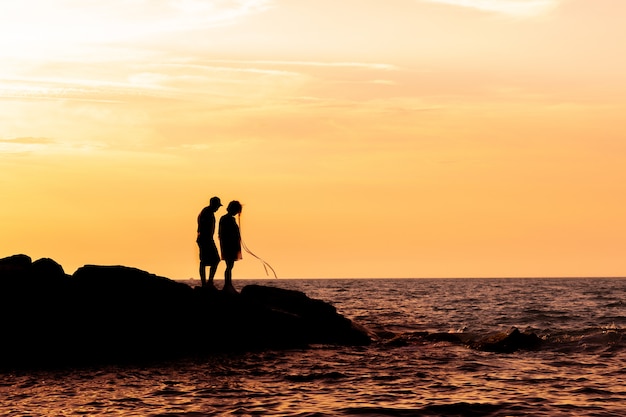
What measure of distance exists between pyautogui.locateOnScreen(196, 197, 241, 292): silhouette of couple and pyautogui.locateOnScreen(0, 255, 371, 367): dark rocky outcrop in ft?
2.69

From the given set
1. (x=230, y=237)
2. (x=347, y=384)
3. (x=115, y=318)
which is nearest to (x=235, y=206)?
(x=230, y=237)

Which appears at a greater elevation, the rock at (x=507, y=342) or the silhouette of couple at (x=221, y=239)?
the silhouette of couple at (x=221, y=239)

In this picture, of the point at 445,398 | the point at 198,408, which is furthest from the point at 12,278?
the point at 445,398

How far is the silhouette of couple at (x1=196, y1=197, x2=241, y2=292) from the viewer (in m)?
20.8

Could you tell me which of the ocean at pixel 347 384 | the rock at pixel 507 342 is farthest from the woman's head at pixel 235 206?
the rock at pixel 507 342

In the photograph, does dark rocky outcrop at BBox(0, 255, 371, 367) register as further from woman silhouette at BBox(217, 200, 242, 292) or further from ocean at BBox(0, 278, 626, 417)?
woman silhouette at BBox(217, 200, 242, 292)

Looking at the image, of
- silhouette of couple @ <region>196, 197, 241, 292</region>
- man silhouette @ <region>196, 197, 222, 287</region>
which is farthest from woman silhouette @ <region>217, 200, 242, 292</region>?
man silhouette @ <region>196, 197, 222, 287</region>

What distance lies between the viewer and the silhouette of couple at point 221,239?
68.3 ft

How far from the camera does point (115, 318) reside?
774 inches

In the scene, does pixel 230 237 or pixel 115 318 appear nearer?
pixel 115 318

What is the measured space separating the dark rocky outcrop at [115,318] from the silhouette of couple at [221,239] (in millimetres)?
820

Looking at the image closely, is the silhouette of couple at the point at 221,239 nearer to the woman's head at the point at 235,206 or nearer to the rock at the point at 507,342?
the woman's head at the point at 235,206

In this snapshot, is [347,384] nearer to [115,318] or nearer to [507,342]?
[115,318]

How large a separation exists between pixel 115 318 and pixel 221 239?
3569 mm
